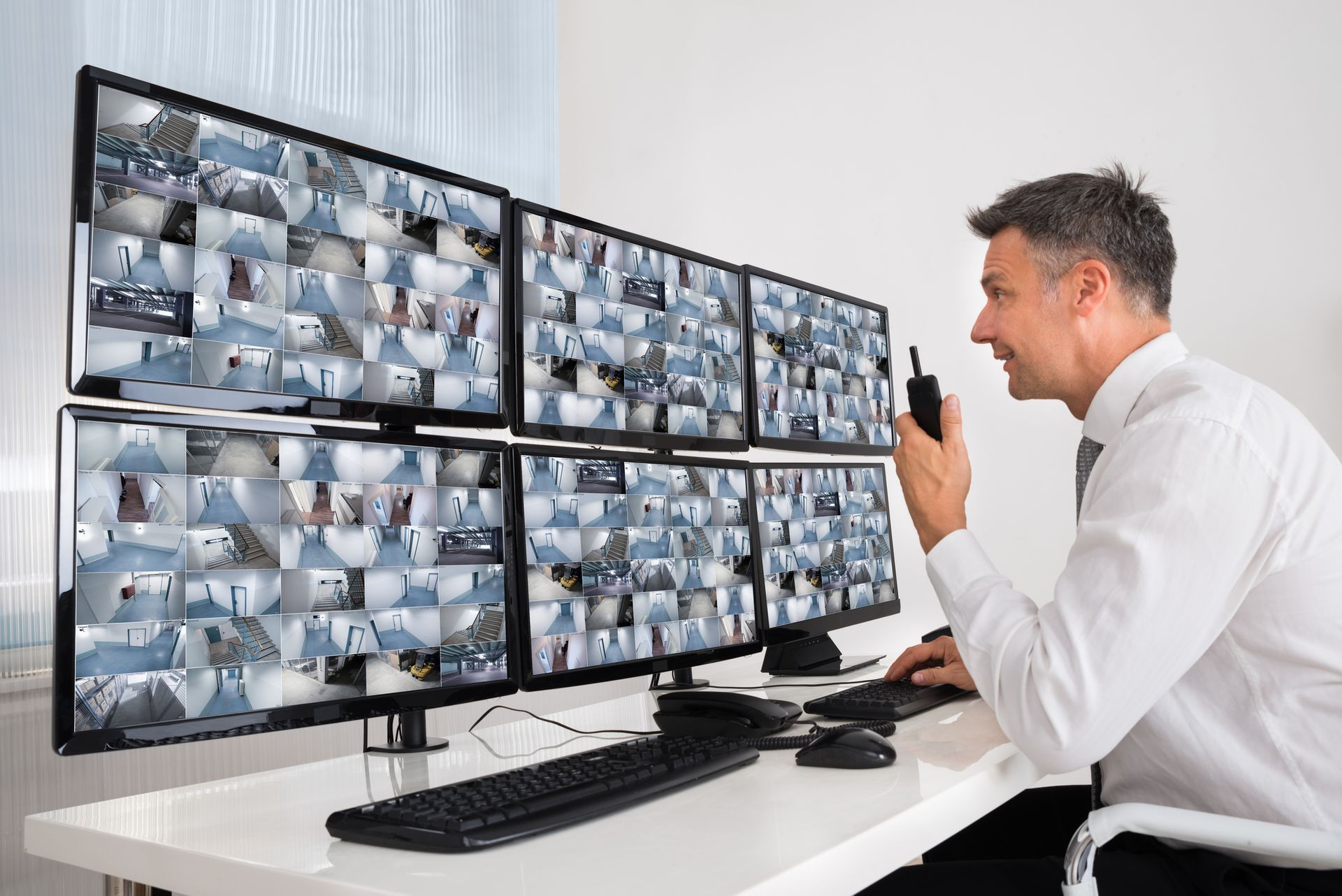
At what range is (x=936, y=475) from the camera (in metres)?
1.19

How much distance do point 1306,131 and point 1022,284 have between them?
168 centimetres

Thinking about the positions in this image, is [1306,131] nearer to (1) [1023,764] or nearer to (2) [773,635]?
(2) [773,635]

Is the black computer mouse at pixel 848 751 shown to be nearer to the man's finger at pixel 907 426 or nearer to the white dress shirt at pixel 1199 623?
the white dress shirt at pixel 1199 623

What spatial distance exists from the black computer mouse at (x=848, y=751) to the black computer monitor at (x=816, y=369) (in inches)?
28.8

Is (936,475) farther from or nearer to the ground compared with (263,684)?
farther from the ground

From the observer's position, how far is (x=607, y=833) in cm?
77

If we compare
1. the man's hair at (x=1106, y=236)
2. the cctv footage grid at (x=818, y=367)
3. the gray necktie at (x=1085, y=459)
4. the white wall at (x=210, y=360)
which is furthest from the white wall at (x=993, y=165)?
the white wall at (x=210, y=360)

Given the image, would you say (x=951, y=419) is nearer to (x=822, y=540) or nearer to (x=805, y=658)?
(x=822, y=540)

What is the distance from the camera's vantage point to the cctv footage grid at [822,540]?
63.6 inches

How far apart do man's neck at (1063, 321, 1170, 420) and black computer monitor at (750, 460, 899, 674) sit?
55cm

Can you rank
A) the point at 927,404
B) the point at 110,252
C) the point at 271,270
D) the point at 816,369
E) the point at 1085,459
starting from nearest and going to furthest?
1. the point at 110,252
2. the point at 271,270
3. the point at 927,404
4. the point at 1085,459
5. the point at 816,369

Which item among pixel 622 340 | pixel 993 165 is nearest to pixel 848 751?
pixel 622 340

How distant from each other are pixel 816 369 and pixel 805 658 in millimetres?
551

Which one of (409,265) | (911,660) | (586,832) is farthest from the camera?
(911,660)
